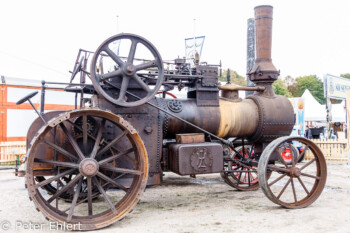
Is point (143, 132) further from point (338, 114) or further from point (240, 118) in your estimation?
point (338, 114)

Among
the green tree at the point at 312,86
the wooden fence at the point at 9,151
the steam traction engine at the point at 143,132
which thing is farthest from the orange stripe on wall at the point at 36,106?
the green tree at the point at 312,86

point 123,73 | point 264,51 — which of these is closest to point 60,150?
point 123,73

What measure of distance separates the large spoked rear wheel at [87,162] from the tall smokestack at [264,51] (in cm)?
276

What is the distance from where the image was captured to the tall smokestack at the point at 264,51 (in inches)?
249

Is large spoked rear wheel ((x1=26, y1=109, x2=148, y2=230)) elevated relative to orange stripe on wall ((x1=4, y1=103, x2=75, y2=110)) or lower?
lower

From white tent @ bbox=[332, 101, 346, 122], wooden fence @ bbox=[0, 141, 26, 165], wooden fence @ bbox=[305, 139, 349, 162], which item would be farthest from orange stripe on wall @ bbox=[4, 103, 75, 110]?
white tent @ bbox=[332, 101, 346, 122]

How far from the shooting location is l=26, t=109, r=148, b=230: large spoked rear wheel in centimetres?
416

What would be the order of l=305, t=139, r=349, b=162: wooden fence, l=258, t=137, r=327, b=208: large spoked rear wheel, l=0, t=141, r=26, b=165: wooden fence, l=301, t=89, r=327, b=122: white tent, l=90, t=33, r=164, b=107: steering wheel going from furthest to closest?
l=301, t=89, r=327, b=122: white tent, l=305, t=139, r=349, b=162: wooden fence, l=0, t=141, r=26, b=165: wooden fence, l=258, t=137, r=327, b=208: large spoked rear wheel, l=90, t=33, r=164, b=107: steering wheel

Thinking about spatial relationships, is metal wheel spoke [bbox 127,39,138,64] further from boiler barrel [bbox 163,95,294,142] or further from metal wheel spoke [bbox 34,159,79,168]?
metal wheel spoke [bbox 34,159,79,168]

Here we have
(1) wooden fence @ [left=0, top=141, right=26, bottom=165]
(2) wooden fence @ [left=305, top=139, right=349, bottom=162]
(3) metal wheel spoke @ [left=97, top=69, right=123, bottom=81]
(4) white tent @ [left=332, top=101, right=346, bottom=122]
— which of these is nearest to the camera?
(3) metal wheel spoke @ [left=97, top=69, right=123, bottom=81]

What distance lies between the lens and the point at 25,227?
14.6ft

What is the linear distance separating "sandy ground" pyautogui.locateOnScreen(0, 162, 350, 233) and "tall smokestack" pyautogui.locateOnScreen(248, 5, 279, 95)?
2083mm

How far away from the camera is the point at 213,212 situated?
5117 millimetres

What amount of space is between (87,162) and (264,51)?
3859 millimetres
